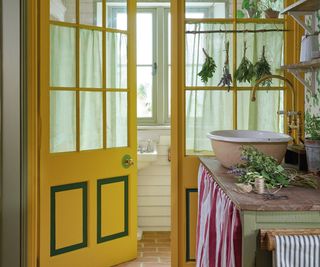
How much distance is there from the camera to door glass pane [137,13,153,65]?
4.64 metres

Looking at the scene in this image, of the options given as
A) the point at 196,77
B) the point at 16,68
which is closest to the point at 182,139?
the point at 196,77

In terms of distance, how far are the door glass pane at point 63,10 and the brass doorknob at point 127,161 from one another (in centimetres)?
108

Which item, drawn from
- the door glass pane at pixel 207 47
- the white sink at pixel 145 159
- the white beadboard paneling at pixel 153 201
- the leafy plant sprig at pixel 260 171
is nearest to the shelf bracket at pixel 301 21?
the door glass pane at pixel 207 47

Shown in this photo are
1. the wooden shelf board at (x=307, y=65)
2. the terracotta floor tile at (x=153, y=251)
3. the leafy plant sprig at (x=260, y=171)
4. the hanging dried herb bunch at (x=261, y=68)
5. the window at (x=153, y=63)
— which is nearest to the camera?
the leafy plant sprig at (x=260, y=171)

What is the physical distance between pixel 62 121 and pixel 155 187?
5.28 feet

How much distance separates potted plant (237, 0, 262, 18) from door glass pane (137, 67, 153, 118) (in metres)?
1.73

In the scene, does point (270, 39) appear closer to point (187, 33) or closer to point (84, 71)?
point (187, 33)

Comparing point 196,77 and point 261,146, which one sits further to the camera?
point 196,77

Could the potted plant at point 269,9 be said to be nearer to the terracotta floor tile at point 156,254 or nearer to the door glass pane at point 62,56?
the door glass pane at point 62,56

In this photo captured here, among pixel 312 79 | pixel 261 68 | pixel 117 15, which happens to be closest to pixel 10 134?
pixel 117 15

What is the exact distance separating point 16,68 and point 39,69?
0.54ft

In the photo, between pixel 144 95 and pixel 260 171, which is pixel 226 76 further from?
pixel 144 95

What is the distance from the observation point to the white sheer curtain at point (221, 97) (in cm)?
310

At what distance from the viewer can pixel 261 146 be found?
215 centimetres
